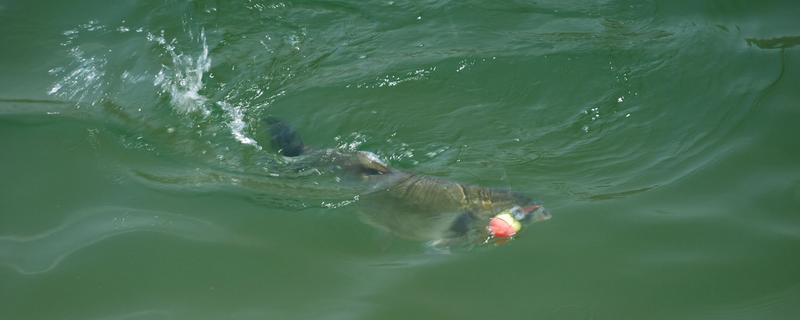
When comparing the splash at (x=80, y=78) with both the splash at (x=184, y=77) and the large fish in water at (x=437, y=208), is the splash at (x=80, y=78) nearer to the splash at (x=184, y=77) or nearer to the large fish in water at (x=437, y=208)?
the splash at (x=184, y=77)

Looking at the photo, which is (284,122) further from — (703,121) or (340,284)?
(703,121)

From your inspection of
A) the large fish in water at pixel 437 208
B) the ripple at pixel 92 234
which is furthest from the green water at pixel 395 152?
the large fish in water at pixel 437 208

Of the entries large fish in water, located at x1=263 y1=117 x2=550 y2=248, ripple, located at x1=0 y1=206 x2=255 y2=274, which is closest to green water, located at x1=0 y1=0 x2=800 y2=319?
ripple, located at x1=0 y1=206 x2=255 y2=274

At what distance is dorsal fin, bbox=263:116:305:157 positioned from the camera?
5.52m

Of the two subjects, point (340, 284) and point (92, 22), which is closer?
point (340, 284)

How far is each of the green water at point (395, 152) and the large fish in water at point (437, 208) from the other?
0.12m

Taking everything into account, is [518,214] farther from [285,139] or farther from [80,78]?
[80,78]

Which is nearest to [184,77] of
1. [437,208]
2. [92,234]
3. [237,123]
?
[237,123]

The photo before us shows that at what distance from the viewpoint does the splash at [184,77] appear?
6.11 m

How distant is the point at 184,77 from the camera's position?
6.39 metres

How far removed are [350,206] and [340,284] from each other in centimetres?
80

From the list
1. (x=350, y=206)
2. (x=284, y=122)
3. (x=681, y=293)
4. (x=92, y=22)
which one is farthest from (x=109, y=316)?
(x=92, y=22)

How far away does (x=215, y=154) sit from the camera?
555 cm

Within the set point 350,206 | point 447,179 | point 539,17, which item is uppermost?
point 539,17
